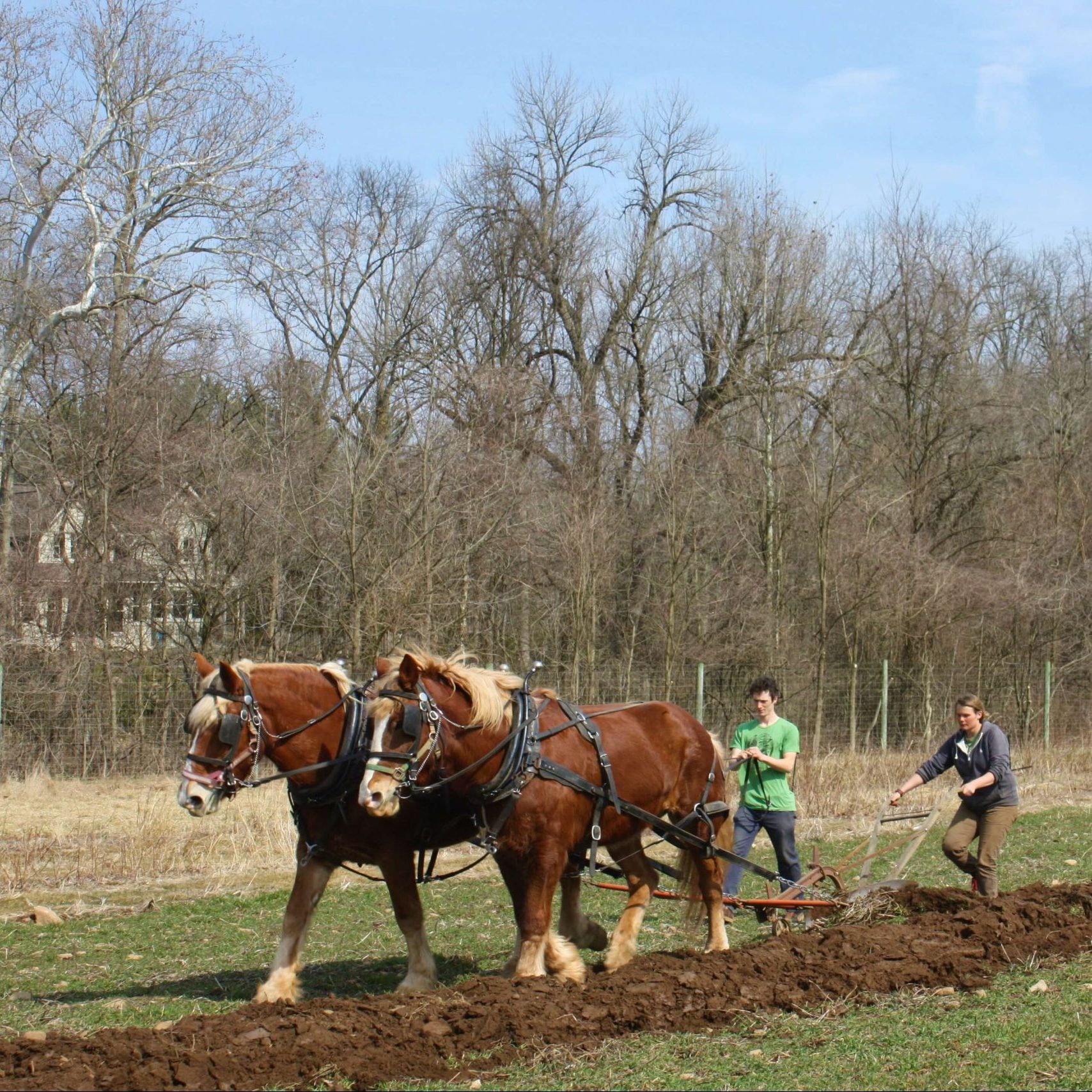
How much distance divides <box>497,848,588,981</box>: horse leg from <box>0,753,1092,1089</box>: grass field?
97cm

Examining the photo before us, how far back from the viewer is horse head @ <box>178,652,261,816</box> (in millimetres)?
6773

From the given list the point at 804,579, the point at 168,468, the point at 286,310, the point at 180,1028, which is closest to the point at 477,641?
the point at 168,468

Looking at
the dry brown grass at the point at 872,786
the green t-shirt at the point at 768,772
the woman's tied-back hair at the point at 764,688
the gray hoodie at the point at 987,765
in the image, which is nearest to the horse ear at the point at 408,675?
the green t-shirt at the point at 768,772

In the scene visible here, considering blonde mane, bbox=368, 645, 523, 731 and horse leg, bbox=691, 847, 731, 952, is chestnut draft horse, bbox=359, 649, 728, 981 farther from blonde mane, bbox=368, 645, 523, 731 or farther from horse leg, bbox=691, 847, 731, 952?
horse leg, bbox=691, 847, 731, 952

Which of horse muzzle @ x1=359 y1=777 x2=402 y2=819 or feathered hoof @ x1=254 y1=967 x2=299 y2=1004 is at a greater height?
horse muzzle @ x1=359 y1=777 x2=402 y2=819

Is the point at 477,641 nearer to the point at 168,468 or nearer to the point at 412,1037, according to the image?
the point at 168,468

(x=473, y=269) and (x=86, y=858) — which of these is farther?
(x=473, y=269)

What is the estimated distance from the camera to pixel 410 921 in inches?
286

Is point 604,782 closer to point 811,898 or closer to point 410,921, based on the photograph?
point 410,921

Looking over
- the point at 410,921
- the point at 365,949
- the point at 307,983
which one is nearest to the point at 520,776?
the point at 410,921

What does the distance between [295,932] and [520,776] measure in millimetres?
1464

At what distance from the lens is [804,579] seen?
26.0 metres

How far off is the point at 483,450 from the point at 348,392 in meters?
5.60

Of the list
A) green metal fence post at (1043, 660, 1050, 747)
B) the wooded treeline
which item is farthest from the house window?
green metal fence post at (1043, 660, 1050, 747)
